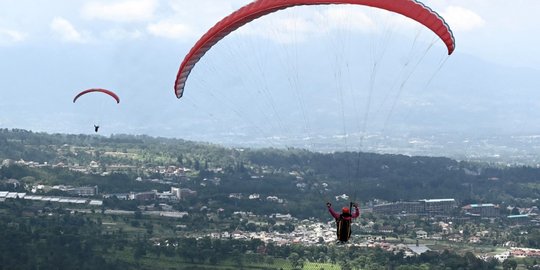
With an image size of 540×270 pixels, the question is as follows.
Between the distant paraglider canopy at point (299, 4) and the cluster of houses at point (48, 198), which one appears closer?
the distant paraglider canopy at point (299, 4)

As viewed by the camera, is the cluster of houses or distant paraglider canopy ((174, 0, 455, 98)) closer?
distant paraglider canopy ((174, 0, 455, 98))

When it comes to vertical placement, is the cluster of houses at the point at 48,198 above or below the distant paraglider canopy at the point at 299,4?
below

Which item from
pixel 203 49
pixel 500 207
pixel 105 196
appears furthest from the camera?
pixel 500 207

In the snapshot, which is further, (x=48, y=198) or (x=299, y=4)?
(x=48, y=198)

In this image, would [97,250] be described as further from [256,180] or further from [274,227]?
[256,180]

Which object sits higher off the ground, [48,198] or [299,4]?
[299,4]

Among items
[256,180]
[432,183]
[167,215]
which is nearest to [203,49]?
[167,215]

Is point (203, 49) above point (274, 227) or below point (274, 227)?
above

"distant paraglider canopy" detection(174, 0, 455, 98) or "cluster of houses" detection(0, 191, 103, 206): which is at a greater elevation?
"distant paraglider canopy" detection(174, 0, 455, 98)
